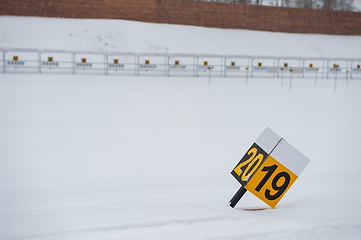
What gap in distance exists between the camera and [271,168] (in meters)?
3.66

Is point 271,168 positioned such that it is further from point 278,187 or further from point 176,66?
point 176,66

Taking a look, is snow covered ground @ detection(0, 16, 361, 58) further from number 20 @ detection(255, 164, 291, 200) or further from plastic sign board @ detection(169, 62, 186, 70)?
number 20 @ detection(255, 164, 291, 200)

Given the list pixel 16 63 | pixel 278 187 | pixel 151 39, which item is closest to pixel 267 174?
pixel 278 187

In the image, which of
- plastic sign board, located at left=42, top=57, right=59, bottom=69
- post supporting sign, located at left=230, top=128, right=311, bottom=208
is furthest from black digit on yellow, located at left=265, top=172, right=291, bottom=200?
plastic sign board, located at left=42, top=57, right=59, bottom=69

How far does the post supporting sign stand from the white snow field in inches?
8.2

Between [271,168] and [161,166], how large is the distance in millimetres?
2167

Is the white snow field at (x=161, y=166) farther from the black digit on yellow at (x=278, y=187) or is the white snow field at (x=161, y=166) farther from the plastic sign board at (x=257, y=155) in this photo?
the plastic sign board at (x=257, y=155)

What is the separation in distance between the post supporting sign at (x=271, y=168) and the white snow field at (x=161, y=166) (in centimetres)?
21

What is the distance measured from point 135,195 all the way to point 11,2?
34510mm

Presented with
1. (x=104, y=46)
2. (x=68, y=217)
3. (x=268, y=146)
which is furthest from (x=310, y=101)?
(x=104, y=46)

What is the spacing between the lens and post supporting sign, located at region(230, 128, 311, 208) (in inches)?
144

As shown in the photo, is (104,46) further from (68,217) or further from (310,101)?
(68,217)

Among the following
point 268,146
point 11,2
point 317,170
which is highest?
point 11,2

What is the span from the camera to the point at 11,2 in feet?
112
